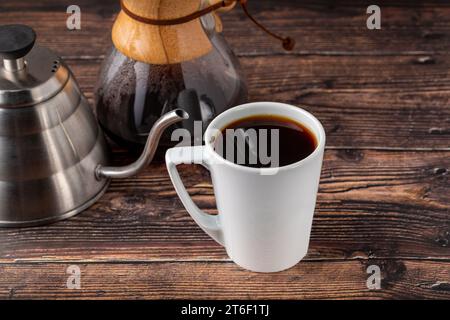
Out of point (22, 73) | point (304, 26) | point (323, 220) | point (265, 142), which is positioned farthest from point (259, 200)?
point (304, 26)

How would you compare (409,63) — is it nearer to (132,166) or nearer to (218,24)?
(218,24)

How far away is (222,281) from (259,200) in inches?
4.8

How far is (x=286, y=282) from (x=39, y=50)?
36cm

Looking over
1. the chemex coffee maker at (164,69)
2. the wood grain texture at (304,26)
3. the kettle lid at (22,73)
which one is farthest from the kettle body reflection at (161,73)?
the wood grain texture at (304,26)

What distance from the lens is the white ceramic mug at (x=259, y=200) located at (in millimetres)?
833

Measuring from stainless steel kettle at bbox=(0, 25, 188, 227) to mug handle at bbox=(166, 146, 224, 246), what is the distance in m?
0.06

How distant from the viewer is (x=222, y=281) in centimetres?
92

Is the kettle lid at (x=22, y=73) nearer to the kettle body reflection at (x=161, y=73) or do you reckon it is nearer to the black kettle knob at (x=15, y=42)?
the black kettle knob at (x=15, y=42)

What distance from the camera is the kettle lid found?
0.90 meters

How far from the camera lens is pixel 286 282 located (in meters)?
0.92

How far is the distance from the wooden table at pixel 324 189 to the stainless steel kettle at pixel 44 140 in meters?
0.03

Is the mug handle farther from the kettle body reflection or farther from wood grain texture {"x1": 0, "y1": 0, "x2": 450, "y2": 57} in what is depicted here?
wood grain texture {"x1": 0, "y1": 0, "x2": 450, "y2": 57}

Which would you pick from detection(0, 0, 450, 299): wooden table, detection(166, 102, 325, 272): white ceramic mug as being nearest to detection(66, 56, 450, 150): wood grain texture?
detection(0, 0, 450, 299): wooden table

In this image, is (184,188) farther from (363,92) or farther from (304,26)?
(304,26)
